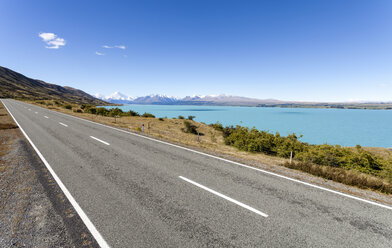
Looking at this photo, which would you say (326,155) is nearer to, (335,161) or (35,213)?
(335,161)

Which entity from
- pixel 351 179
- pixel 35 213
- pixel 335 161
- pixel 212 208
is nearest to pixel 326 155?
pixel 335 161

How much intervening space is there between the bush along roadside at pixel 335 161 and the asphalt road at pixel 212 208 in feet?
6.33

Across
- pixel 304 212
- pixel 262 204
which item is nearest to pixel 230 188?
pixel 262 204

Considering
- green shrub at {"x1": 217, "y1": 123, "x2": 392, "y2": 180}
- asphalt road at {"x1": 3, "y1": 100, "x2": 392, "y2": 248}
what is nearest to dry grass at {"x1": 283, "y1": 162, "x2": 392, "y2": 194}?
green shrub at {"x1": 217, "y1": 123, "x2": 392, "y2": 180}

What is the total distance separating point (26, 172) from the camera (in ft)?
21.5

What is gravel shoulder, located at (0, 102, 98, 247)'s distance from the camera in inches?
133

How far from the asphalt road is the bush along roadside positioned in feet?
6.33

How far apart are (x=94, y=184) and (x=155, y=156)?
3.47m

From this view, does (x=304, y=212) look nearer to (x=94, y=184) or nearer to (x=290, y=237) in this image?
(x=290, y=237)

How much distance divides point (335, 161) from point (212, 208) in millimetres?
9952

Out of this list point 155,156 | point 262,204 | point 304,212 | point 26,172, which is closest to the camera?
point 304,212

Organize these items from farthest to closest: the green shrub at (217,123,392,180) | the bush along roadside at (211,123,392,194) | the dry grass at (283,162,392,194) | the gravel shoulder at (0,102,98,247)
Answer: the green shrub at (217,123,392,180), the bush along roadside at (211,123,392,194), the dry grass at (283,162,392,194), the gravel shoulder at (0,102,98,247)

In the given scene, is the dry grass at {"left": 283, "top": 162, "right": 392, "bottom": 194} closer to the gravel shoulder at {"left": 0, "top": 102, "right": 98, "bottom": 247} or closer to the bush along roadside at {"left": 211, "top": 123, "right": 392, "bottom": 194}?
the bush along roadside at {"left": 211, "top": 123, "right": 392, "bottom": 194}

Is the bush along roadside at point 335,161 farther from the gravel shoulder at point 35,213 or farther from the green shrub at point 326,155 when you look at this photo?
the gravel shoulder at point 35,213
